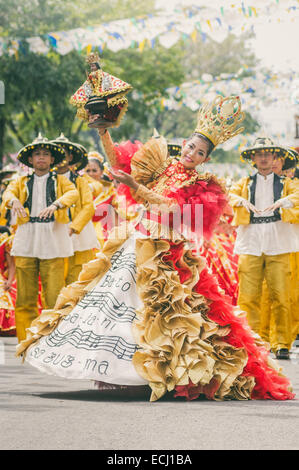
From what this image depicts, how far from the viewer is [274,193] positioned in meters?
9.45

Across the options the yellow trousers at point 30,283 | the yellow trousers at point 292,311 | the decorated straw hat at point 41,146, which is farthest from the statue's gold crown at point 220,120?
the yellow trousers at point 292,311

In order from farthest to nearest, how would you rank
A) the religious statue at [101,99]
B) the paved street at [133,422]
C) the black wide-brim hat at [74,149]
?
the black wide-brim hat at [74,149] → the religious statue at [101,99] → the paved street at [133,422]

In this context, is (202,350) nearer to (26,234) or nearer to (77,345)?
(77,345)

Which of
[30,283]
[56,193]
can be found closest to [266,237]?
[56,193]

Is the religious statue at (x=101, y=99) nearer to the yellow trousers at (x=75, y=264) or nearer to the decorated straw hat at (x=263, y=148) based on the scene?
the decorated straw hat at (x=263, y=148)

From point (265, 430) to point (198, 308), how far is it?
146 centimetres

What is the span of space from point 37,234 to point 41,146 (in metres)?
0.85

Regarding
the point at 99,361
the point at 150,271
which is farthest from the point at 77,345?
the point at 150,271

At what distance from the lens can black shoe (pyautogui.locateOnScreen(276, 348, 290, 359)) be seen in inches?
360

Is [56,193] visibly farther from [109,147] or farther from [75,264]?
[109,147]

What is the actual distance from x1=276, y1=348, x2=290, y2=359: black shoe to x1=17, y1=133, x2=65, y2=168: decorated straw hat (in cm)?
288

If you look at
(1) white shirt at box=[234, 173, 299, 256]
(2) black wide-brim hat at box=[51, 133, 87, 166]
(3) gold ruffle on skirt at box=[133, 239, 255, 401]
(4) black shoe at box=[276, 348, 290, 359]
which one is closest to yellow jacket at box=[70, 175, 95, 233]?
(2) black wide-brim hat at box=[51, 133, 87, 166]

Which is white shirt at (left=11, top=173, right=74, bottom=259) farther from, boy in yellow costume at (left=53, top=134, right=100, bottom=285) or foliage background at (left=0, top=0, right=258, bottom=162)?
foliage background at (left=0, top=0, right=258, bottom=162)

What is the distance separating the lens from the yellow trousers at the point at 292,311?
10.2 meters
